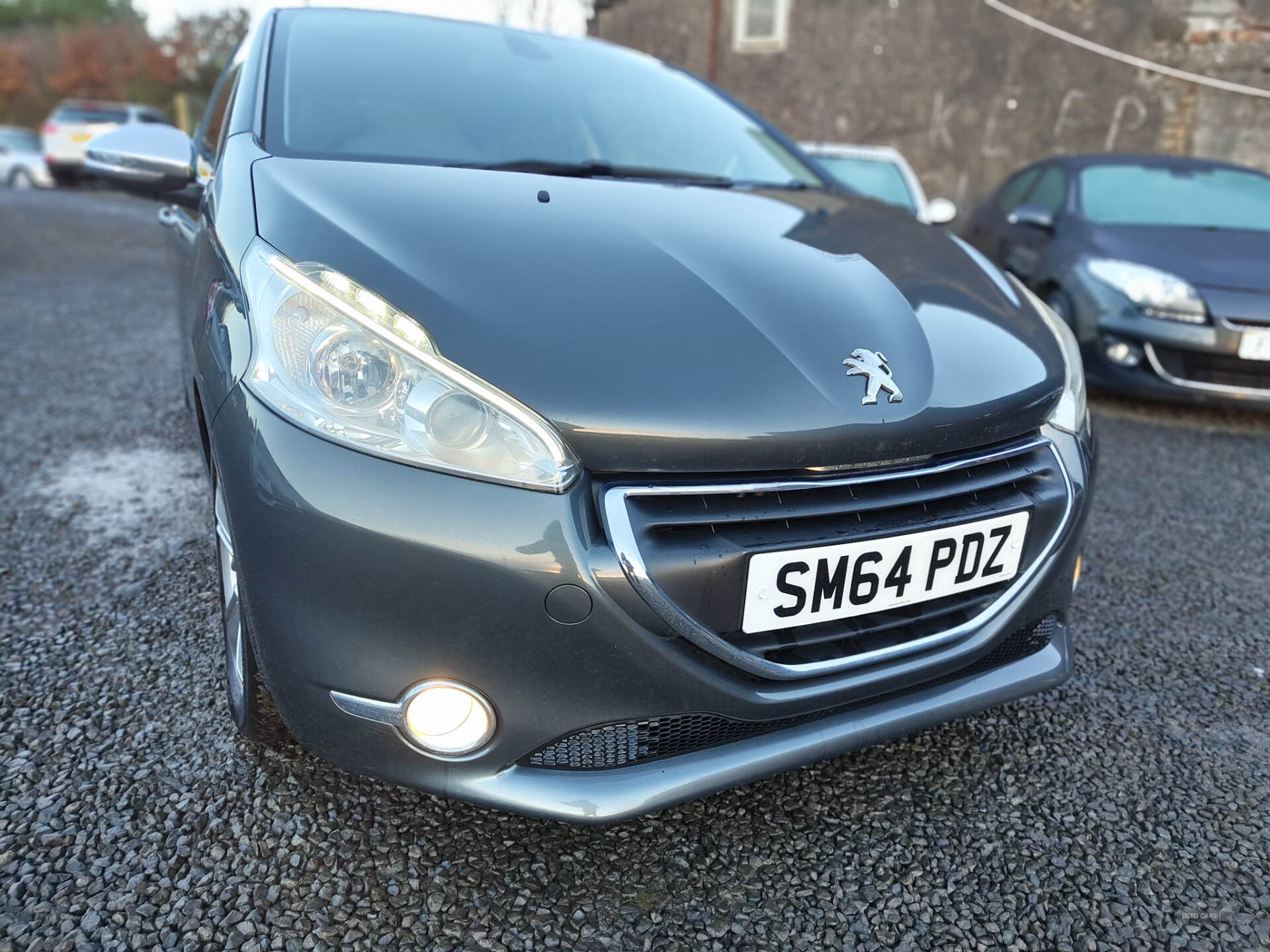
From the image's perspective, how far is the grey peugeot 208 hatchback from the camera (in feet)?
3.76

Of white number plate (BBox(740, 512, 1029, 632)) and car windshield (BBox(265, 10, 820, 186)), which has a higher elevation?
car windshield (BBox(265, 10, 820, 186))

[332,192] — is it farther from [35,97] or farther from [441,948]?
[35,97]

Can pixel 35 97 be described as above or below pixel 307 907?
below

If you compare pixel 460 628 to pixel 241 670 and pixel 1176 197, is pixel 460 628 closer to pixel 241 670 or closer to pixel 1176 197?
pixel 241 670

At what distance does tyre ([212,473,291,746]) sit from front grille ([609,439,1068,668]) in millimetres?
614

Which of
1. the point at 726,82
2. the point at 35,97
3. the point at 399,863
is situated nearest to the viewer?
the point at 399,863

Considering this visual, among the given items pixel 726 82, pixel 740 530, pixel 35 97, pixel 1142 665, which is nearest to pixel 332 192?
pixel 740 530

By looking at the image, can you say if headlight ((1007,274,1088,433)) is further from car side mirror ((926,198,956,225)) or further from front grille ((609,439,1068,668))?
car side mirror ((926,198,956,225))

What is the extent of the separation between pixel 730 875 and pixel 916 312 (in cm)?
95

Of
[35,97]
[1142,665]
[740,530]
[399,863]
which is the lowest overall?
[35,97]

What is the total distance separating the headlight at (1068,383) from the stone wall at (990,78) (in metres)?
9.25

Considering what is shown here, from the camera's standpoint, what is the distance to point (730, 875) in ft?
4.49

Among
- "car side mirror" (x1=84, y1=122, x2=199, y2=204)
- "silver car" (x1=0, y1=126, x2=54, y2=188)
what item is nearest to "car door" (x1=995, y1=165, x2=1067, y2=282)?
"car side mirror" (x1=84, y1=122, x2=199, y2=204)

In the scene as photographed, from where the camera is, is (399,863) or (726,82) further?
(726,82)
